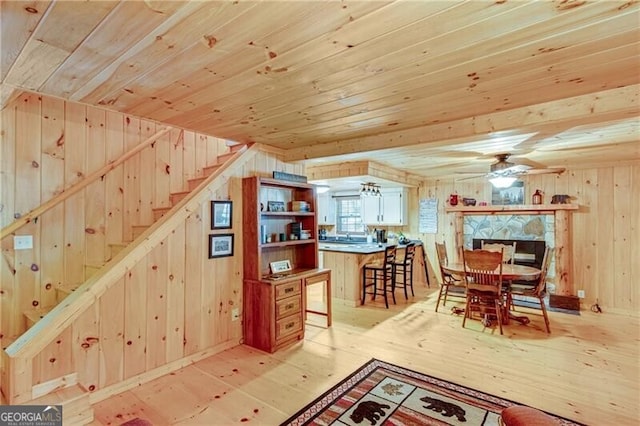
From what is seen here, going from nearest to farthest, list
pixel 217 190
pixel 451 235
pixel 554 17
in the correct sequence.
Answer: pixel 554 17
pixel 217 190
pixel 451 235

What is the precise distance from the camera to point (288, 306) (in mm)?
3549

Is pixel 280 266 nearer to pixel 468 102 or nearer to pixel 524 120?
pixel 468 102

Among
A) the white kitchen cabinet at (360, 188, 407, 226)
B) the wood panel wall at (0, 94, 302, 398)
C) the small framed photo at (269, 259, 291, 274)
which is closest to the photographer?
the wood panel wall at (0, 94, 302, 398)

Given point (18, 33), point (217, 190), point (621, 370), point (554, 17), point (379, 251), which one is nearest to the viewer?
point (554, 17)

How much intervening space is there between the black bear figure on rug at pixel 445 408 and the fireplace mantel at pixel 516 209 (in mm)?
4266

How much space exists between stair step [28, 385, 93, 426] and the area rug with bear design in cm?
139

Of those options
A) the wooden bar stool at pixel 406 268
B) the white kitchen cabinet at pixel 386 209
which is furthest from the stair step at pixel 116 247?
the white kitchen cabinet at pixel 386 209

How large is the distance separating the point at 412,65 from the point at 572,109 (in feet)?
4.54

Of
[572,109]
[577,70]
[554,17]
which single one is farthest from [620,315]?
[554,17]

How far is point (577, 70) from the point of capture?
6.12 ft

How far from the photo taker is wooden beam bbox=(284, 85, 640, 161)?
7.04ft

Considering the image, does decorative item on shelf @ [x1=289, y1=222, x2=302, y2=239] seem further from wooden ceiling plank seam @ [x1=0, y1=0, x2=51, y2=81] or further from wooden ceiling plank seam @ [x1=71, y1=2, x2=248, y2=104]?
wooden ceiling plank seam @ [x1=0, y1=0, x2=51, y2=81]

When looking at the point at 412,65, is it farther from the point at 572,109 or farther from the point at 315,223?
the point at 315,223

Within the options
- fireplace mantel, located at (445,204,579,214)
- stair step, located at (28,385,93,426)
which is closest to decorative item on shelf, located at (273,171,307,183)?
stair step, located at (28,385,93,426)
